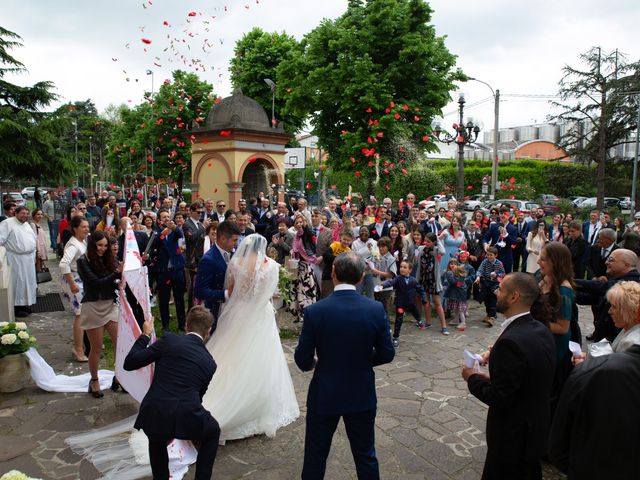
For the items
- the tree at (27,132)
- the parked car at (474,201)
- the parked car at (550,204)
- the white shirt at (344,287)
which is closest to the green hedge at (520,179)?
the parked car at (550,204)

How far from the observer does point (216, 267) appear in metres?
5.41

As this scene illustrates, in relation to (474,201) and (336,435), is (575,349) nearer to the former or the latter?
(336,435)

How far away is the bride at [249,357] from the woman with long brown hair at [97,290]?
1.48 m

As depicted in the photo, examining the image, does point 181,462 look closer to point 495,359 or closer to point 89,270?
point 89,270

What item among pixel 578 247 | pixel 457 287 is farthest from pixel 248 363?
pixel 578 247

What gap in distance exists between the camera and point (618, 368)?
99.3 inches

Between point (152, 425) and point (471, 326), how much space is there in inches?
276

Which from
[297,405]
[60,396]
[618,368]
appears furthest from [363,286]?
[618,368]

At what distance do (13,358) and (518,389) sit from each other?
5691 mm

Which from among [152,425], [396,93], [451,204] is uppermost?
[396,93]

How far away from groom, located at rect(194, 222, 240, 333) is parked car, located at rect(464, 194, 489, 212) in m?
31.5

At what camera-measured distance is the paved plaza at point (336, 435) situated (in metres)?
4.37

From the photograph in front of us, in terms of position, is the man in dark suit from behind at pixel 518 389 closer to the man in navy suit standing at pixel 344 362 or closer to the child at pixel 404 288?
the man in navy suit standing at pixel 344 362

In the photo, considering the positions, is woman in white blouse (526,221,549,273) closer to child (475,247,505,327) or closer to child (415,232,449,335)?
child (475,247,505,327)
